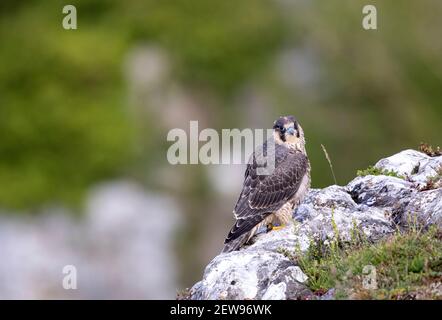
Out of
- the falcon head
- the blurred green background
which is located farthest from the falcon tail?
the blurred green background

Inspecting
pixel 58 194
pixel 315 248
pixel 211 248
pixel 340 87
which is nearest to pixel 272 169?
pixel 315 248

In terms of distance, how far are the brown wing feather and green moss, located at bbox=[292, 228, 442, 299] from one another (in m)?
1.86

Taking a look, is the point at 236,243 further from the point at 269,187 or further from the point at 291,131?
the point at 291,131

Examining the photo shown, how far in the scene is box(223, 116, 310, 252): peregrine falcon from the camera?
13.2 metres

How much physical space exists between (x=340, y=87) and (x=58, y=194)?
12.7 m

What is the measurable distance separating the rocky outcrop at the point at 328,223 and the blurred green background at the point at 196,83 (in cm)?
2258

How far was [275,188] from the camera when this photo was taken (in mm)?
13820

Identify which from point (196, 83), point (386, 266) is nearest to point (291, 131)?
point (386, 266)

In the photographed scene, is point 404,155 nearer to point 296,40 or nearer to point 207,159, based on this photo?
point 207,159

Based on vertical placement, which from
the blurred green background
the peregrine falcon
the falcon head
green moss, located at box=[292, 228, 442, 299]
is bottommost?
green moss, located at box=[292, 228, 442, 299]

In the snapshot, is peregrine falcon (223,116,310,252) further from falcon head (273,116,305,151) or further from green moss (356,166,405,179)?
green moss (356,166,405,179)

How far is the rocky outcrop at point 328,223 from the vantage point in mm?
11266

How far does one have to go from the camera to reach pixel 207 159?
115 ft

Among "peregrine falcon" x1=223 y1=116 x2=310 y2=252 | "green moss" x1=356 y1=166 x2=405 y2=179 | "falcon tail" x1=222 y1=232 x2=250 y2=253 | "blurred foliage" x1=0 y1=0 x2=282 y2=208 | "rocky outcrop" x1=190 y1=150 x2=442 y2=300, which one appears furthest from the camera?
"blurred foliage" x1=0 y1=0 x2=282 y2=208
